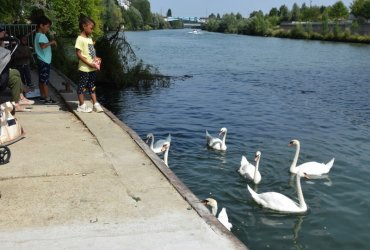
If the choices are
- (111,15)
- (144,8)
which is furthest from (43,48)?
(144,8)

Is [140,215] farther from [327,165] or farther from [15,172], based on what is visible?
[327,165]

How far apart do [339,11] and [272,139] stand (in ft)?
361

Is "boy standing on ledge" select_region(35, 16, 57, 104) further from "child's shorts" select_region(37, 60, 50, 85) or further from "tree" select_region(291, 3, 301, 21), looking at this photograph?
"tree" select_region(291, 3, 301, 21)

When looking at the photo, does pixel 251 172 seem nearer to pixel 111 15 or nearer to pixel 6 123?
pixel 6 123

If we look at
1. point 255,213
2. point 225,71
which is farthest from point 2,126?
point 225,71

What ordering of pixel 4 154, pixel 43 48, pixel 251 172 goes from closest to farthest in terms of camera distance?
pixel 4 154 < pixel 251 172 < pixel 43 48

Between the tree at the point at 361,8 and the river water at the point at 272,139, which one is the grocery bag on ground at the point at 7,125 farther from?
the tree at the point at 361,8

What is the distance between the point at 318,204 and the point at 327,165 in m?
1.78

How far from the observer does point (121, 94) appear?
1845 cm

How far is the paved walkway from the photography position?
3918 mm

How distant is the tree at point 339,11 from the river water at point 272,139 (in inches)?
3716

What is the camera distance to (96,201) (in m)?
4.70

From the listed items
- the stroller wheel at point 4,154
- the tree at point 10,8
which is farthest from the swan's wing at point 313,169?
the tree at point 10,8

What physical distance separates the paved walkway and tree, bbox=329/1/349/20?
115519 mm
